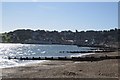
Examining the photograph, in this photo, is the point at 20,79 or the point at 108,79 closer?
the point at 108,79

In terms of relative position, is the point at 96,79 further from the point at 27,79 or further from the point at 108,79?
the point at 27,79

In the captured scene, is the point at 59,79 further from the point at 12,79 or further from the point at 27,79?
the point at 12,79

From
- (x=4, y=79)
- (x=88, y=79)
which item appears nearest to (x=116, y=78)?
(x=88, y=79)

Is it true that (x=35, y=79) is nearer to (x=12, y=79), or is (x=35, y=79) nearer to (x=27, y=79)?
(x=27, y=79)

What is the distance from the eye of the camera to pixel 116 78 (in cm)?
2511

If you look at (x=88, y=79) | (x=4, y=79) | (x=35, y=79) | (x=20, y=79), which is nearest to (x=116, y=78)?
(x=88, y=79)

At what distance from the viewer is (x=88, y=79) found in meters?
24.9

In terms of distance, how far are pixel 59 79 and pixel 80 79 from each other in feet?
6.45

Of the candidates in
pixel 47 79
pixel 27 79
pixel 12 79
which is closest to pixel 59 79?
pixel 47 79

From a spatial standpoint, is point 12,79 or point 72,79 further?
point 12,79

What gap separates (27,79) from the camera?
26.4 metres

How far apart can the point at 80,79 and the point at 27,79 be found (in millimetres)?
5234

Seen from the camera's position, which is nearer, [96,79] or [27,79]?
[96,79]

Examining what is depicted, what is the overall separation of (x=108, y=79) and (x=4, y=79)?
10.5m
